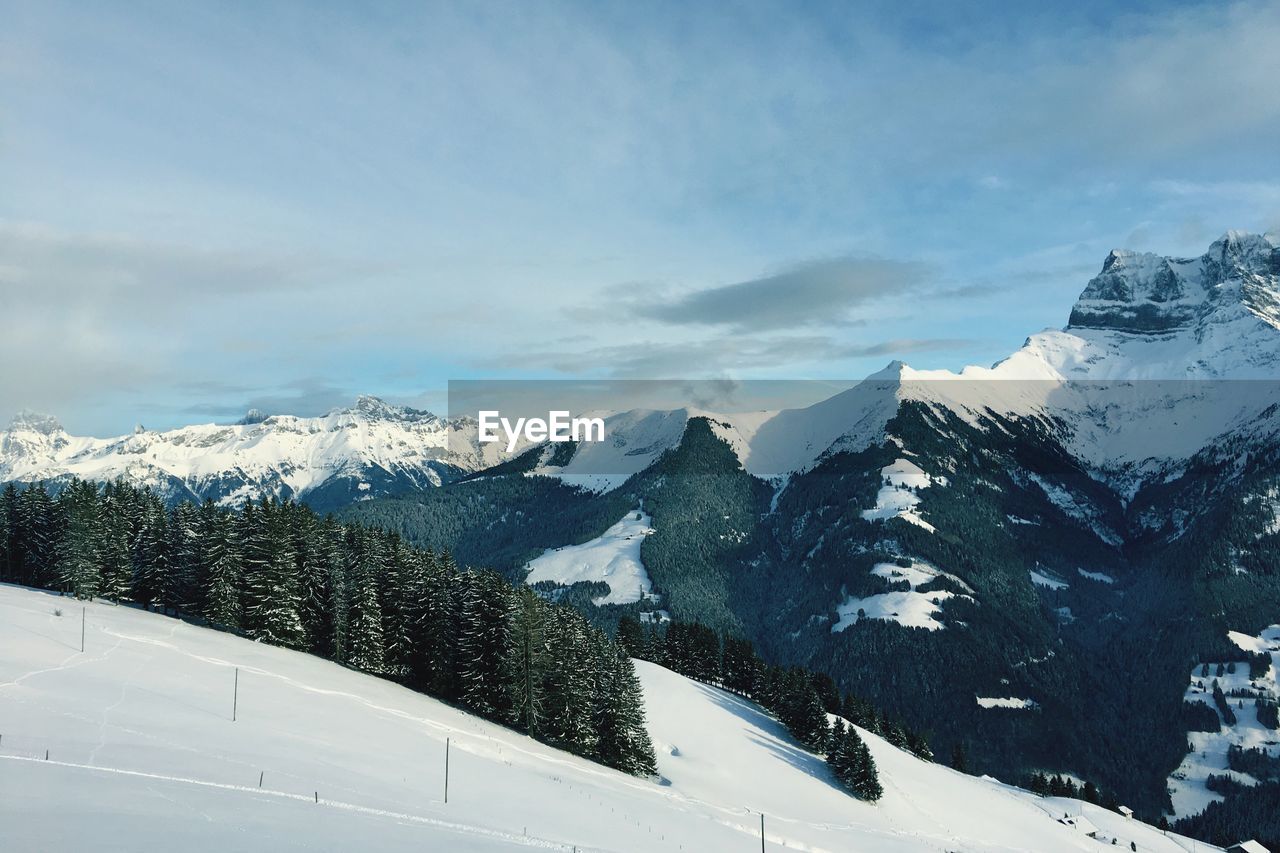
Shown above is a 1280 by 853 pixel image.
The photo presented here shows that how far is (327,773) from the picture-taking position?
43.6 m

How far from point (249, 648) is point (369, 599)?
11545mm

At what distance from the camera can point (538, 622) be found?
7806cm

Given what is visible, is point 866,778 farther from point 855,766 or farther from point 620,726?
point 620,726

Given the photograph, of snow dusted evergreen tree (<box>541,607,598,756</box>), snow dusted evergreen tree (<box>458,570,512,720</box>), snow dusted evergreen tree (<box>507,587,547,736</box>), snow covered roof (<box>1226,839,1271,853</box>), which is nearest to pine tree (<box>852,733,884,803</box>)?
snow dusted evergreen tree (<box>541,607,598,756</box>)

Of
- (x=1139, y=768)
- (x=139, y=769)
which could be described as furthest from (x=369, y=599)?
(x=1139, y=768)

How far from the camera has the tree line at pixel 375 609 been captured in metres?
77.2

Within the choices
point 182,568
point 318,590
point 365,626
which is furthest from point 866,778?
point 182,568

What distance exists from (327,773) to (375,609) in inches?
1541

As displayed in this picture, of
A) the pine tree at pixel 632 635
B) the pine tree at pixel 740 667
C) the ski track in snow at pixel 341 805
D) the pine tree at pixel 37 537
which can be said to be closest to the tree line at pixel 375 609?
the pine tree at pixel 37 537

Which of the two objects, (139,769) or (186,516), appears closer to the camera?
(139,769)

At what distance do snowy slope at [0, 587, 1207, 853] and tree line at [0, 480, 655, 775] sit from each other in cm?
413

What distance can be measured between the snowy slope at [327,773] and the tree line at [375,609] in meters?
4.13

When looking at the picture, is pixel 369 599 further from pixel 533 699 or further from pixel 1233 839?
pixel 1233 839

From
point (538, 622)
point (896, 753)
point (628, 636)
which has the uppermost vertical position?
point (538, 622)
